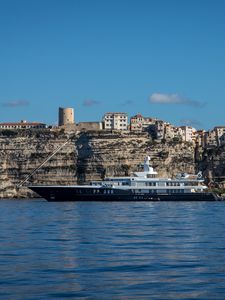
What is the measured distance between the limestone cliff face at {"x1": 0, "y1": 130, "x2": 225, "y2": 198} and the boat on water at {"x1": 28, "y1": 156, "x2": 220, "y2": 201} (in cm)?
2452

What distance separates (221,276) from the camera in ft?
68.1

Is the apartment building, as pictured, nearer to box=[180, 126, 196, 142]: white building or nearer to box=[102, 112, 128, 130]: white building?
box=[102, 112, 128, 130]: white building

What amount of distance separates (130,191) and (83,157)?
31.0m

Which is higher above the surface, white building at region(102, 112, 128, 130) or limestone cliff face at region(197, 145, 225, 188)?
white building at region(102, 112, 128, 130)

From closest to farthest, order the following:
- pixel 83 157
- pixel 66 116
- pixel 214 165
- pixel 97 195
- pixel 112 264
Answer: pixel 112 264, pixel 97 195, pixel 83 157, pixel 214 165, pixel 66 116

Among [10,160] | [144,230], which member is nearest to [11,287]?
[144,230]

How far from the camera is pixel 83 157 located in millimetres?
123625

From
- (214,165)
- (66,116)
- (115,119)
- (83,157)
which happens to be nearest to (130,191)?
(83,157)

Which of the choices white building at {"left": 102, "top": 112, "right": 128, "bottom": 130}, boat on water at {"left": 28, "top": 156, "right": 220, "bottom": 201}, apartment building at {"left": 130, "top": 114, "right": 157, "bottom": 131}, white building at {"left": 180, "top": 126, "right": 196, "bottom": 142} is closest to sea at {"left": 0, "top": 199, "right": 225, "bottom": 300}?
boat on water at {"left": 28, "top": 156, "right": 220, "bottom": 201}

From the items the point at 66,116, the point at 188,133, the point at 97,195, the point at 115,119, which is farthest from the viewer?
the point at 188,133

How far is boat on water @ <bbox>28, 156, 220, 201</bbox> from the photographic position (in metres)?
92.8

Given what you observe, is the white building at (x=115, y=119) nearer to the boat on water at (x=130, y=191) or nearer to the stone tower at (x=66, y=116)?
the stone tower at (x=66, y=116)

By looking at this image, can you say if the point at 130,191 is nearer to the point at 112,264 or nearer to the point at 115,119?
the point at 115,119

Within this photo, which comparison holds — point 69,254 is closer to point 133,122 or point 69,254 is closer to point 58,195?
point 58,195
